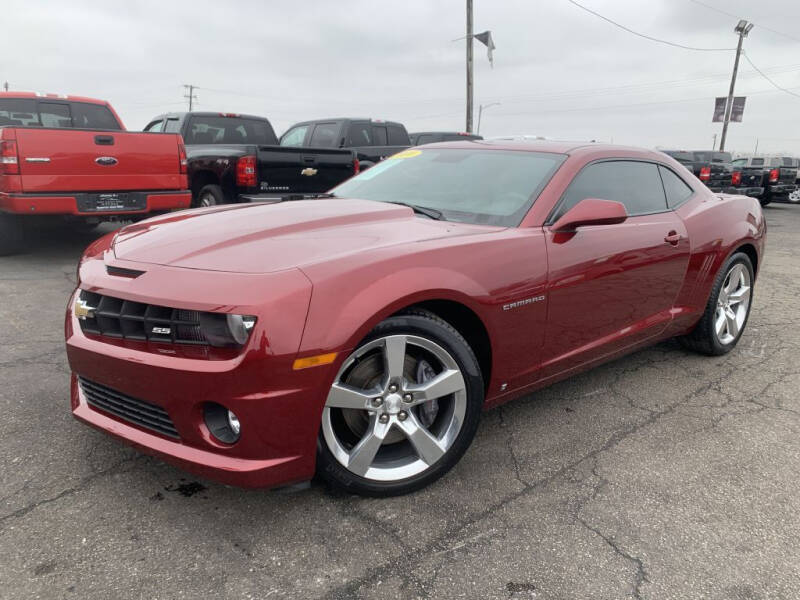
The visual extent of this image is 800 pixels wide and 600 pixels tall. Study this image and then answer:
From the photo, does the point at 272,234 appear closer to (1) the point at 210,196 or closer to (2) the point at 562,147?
(2) the point at 562,147

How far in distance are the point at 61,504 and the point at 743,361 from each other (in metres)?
4.16

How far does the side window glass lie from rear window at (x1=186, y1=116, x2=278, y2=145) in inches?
35.8

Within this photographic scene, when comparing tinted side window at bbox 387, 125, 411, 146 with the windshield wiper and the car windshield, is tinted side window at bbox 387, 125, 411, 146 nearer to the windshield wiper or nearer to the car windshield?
the car windshield

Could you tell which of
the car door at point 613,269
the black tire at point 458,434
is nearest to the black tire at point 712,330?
the car door at point 613,269

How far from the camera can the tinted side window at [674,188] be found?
3.84 m

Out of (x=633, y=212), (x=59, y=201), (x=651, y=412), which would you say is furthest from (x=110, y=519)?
(x=59, y=201)

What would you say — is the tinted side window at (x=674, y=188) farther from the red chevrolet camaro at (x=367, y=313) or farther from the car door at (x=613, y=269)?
the red chevrolet camaro at (x=367, y=313)

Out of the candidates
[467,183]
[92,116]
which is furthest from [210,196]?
[467,183]

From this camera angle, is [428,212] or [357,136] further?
[357,136]

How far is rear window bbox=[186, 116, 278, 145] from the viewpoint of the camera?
29.7 ft

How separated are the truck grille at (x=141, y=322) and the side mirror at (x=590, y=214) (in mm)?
1681

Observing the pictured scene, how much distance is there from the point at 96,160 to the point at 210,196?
6.02 feet

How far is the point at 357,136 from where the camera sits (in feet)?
34.6

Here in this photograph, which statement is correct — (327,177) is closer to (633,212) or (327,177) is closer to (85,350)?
(633,212)
